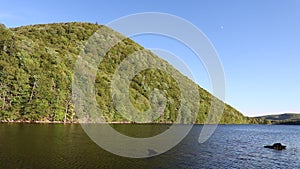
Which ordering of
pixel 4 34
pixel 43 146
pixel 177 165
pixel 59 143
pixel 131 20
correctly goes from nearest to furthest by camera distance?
pixel 177 165 → pixel 43 146 → pixel 59 143 → pixel 131 20 → pixel 4 34

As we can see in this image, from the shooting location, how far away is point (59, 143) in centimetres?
7712

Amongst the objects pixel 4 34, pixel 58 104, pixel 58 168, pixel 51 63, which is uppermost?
pixel 4 34

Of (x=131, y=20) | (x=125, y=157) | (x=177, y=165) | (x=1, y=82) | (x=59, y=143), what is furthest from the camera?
(x=1, y=82)

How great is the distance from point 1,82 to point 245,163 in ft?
448

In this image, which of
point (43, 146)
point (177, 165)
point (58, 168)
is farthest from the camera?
point (43, 146)

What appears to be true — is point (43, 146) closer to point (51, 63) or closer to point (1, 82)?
point (1, 82)

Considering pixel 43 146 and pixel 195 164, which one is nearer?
pixel 195 164

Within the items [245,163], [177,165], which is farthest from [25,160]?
[245,163]

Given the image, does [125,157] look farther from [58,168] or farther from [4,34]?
[4,34]

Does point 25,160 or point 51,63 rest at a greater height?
point 51,63

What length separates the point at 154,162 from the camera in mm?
60188

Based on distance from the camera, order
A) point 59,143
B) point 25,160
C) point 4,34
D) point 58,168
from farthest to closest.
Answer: point 4,34 → point 59,143 → point 25,160 → point 58,168

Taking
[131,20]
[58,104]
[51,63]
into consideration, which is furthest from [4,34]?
[131,20]

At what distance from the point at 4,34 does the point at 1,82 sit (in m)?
43.4
